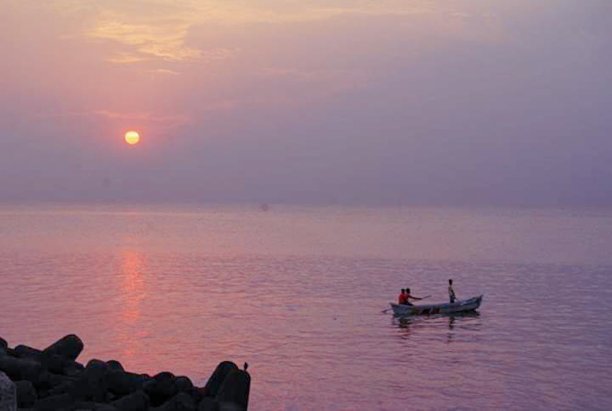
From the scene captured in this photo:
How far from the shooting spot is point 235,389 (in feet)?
51.9

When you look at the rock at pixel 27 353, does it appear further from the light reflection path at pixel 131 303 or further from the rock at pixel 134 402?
the light reflection path at pixel 131 303

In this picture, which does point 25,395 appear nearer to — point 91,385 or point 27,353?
point 91,385

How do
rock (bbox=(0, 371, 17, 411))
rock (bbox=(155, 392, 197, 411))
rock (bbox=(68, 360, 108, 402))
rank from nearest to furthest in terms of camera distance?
rock (bbox=(0, 371, 17, 411)) < rock (bbox=(155, 392, 197, 411)) < rock (bbox=(68, 360, 108, 402))

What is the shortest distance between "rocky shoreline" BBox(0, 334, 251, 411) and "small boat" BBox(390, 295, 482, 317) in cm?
2758

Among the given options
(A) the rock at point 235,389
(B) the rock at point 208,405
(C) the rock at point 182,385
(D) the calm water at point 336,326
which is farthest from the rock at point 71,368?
(D) the calm water at point 336,326

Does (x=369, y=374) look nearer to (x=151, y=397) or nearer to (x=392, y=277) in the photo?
(x=151, y=397)

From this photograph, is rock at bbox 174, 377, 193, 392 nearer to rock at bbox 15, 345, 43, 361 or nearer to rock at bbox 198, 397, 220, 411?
rock at bbox 198, 397, 220, 411

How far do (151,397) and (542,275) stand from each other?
2392 inches

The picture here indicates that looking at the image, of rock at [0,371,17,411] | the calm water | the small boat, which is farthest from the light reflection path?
rock at [0,371,17,411]

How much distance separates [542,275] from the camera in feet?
234

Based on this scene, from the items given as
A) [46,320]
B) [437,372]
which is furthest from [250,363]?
[46,320]

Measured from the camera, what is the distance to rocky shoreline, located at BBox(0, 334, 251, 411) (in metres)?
14.3

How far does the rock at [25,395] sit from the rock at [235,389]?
349 centimetres

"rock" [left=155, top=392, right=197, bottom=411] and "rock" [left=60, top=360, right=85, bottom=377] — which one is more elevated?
"rock" [left=60, top=360, right=85, bottom=377]
